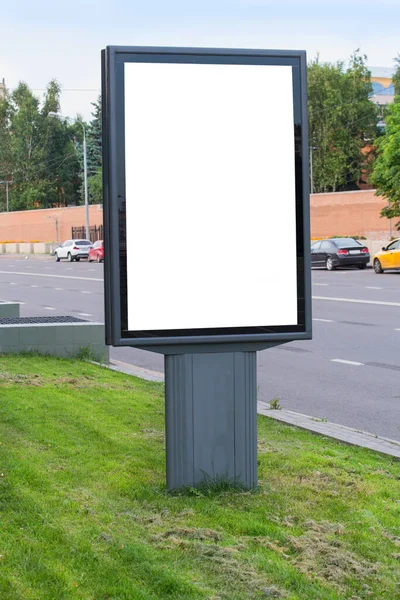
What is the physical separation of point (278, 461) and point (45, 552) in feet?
7.87

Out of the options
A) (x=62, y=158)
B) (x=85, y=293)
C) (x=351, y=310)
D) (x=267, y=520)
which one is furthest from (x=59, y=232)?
(x=267, y=520)

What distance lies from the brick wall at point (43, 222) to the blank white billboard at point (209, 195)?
75.4 m

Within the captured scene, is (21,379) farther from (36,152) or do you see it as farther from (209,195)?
(36,152)

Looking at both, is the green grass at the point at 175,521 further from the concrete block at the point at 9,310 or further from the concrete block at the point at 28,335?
the concrete block at the point at 9,310

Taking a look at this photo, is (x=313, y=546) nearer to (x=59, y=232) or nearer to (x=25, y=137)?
(x=59, y=232)

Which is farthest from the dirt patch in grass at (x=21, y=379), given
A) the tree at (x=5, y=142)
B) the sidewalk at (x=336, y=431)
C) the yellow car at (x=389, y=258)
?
the tree at (x=5, y=142)

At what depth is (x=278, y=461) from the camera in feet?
20.3

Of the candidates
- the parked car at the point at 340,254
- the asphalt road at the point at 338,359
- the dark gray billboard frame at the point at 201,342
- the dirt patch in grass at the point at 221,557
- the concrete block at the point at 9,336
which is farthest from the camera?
the parked car at the point at 340,254

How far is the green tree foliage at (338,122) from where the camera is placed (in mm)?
82125

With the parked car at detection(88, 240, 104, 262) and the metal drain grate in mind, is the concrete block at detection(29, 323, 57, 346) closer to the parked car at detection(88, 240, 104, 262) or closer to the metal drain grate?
the metal drain grate

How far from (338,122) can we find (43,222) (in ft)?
102

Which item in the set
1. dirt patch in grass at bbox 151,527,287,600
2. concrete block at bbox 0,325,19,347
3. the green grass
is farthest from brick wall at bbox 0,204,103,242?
dirt patch in grass at bbox 151,527,287,600

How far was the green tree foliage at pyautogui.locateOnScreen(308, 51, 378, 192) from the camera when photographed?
82125 mm

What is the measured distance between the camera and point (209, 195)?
5.19m
